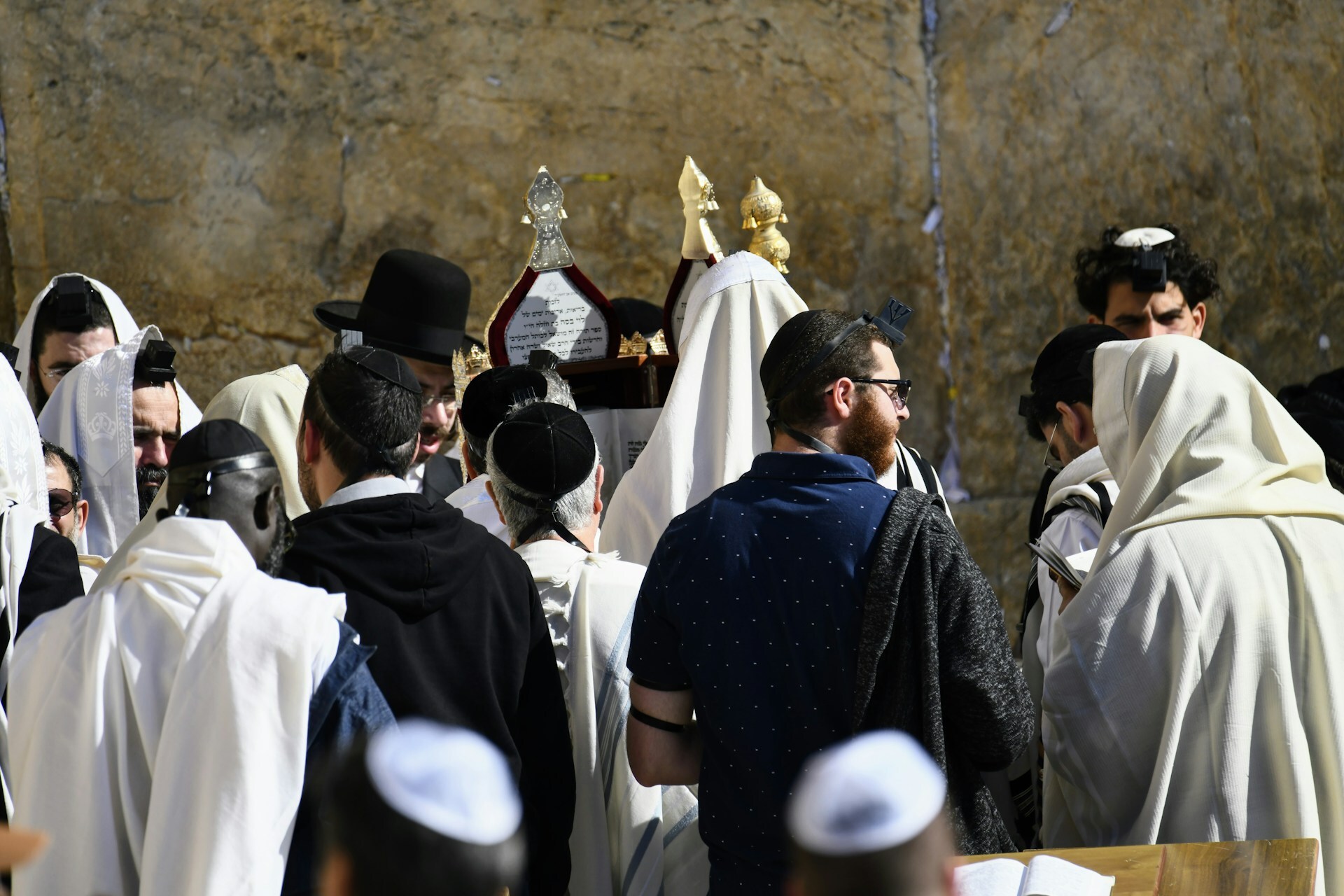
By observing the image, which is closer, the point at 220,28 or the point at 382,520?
the point at 382,520

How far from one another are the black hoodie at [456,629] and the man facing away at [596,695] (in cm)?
15

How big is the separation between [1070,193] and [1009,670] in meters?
4.52

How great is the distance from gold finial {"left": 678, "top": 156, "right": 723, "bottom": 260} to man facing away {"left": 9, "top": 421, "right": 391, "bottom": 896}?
1994 mm

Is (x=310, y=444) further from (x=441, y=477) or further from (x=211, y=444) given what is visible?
(x=441, y=477)

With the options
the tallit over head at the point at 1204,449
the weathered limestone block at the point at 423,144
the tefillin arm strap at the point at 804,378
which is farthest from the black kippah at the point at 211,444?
the weathered limestone block at the point at 423,144

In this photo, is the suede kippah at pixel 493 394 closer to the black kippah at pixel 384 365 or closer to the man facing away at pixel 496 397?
the man facing away at pixel 496 397

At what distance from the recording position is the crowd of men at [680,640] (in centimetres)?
205

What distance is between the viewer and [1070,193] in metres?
6.27

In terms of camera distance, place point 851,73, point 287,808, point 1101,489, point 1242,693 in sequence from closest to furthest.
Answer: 1. point 287,808
2. point 1242,693
3. point 1101,489
4. point 851,73

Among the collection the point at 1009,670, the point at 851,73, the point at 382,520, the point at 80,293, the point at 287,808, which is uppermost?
the point at 851,73

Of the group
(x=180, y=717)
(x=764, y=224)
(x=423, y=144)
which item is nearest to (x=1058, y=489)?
(x=764, y=224)

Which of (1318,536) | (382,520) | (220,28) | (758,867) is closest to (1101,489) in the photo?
(1318,536)

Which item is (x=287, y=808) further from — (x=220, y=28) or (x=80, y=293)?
(x=220, y=28)

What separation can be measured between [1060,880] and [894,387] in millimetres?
928
